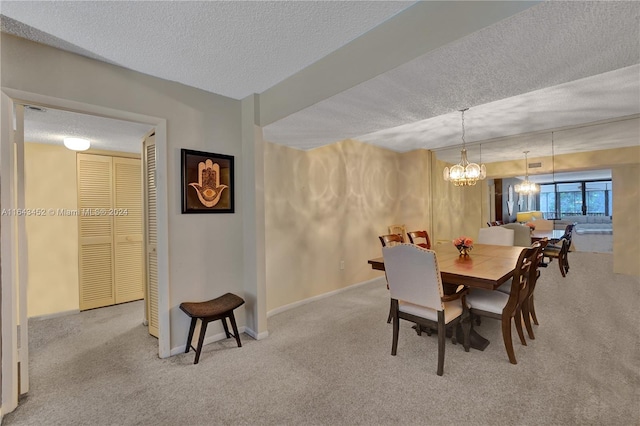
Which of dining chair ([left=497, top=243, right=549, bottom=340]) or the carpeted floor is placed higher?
dining chair ([left=497, top=243, right=549, bottom=340])

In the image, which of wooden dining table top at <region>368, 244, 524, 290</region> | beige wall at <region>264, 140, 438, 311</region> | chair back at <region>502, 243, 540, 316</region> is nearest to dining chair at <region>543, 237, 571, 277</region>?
wooden dining table top at <region>368, 244, 524, 290</region>

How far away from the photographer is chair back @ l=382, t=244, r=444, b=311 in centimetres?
202

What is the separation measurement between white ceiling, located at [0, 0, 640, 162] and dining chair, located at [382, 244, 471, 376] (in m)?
1.22

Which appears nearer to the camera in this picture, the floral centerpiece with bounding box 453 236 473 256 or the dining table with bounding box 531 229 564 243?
the floral centerpiece with bounding box 453 236 473 256

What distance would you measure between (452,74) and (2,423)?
11.7 feet

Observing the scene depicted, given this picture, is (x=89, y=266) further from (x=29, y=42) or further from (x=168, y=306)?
(x=29, y=42)

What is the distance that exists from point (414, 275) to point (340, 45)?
1.81 m

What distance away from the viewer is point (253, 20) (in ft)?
5.29

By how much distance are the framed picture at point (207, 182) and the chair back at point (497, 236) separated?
3.52m

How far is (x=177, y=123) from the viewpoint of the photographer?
241 cm

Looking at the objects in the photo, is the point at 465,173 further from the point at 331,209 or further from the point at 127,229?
the point at 127,229

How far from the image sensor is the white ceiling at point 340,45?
4.45 ft

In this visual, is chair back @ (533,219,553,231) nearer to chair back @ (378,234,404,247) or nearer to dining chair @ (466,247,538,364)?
dining chair @ (466,247,538,364)

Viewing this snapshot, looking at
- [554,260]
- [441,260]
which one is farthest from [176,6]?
[554,260]
